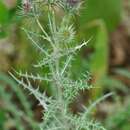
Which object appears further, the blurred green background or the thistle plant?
the blurred green background

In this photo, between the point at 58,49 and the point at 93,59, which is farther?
the point at 93,59

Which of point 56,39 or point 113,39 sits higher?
point 56,39

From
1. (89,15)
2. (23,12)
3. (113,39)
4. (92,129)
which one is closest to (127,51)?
(113,39)

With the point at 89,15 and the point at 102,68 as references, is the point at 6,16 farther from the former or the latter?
the point at 89,15

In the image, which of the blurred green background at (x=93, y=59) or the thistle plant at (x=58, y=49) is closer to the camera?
the thistle plant at (x=58, y=49)

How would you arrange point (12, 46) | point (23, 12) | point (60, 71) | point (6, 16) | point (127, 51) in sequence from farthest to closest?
point (127, 51) < point (12, 46) < point (6, 16) < point (60, 71) < point (23, 12)

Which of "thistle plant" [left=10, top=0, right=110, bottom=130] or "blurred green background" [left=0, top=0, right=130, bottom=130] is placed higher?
"thistle plant" [left=10, top=0, right=110, bottom=130]

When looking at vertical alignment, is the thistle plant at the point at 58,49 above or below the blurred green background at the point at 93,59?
above

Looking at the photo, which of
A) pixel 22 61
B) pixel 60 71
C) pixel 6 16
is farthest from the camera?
pixel 22 61
